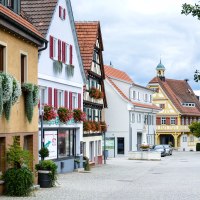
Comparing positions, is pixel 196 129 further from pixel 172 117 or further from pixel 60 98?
pixel 60 98

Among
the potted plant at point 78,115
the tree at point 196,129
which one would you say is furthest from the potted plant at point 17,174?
the tree at point 196,129

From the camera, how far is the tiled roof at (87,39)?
45188 millimetres

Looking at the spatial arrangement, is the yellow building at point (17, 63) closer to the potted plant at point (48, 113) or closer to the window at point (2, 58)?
the window at point (2, 58)

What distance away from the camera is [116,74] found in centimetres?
7306

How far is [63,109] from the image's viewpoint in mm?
34719

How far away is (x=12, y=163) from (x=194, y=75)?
6.76 metres

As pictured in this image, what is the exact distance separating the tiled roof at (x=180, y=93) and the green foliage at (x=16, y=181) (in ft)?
255

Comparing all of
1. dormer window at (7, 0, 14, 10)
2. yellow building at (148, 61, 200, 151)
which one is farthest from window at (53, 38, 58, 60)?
yellow building at (148, 61, 200, 151)

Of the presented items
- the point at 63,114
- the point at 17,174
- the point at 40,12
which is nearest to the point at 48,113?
the point at 63,114

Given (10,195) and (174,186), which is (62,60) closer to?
(174,186)

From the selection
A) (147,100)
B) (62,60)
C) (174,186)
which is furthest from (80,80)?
(147,100)

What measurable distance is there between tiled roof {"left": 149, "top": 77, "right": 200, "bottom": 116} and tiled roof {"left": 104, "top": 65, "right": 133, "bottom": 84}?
2027cm

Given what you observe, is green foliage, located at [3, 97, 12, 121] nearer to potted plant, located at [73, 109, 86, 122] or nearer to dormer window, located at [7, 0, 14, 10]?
dormer window, located at [7, 0, 14, 10]

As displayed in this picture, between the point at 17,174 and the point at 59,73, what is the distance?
15697 mm
